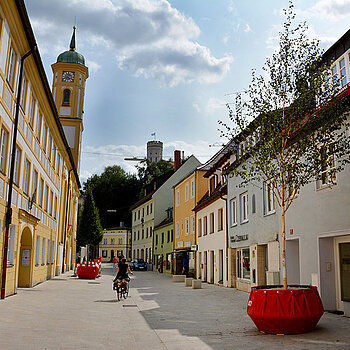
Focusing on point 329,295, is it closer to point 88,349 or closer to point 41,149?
point 88,349

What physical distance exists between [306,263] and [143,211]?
46799mm

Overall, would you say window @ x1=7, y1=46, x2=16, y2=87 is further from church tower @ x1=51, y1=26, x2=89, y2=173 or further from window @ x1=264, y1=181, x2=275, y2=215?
church tower @ x1=51, y1=26, x2=89, y2=173

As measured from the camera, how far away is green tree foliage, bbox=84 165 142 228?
79.8 meters

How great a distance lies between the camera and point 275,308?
9109 mm

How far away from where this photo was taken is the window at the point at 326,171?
1093cm

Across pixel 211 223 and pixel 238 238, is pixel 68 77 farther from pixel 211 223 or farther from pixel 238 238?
pixel 238 238

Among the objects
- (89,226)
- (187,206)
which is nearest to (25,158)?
(187,206)

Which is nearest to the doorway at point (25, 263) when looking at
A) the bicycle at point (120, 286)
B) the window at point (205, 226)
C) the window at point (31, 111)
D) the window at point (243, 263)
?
the window at point (31, 111)

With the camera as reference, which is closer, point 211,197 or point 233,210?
point 233,210

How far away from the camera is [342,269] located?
12945mm

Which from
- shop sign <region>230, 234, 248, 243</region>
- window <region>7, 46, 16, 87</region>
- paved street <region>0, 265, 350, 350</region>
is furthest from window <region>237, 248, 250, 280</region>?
window <region>7, 46, 16, 87</region>

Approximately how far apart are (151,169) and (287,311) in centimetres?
7401

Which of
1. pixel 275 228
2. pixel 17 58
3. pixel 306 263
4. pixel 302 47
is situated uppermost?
pixel 17 58

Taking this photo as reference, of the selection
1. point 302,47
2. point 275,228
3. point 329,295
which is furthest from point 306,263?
point 302,47
